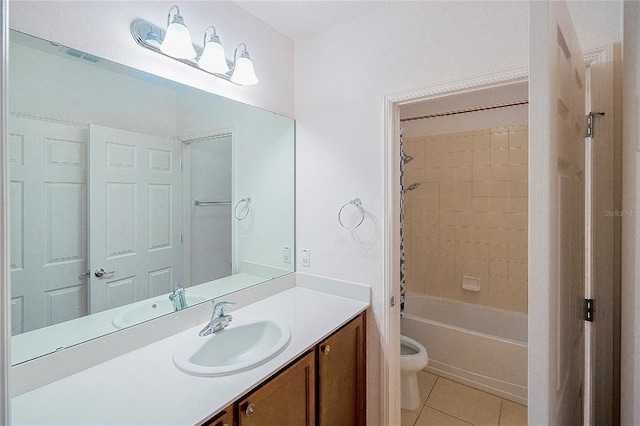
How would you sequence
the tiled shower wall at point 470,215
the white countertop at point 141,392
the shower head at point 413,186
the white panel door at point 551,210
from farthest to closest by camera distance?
the shower head at point 413,186, the tiled shower wall at point 470,215, the white countertop at point 141,392, the white panel door at point 551,210

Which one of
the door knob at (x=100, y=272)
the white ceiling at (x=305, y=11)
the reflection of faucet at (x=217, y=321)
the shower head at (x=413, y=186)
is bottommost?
the reflection of faucet at (x=217, y=321)

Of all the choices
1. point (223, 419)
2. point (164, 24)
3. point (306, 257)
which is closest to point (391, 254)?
point (306, 257)

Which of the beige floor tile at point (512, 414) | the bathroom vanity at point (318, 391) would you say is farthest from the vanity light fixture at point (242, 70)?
the beige floor tile at point (512, 414)

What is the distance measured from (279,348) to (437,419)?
1.44 m

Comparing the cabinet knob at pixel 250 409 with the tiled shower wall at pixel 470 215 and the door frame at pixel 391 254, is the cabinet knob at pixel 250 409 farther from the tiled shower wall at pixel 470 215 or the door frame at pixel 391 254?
the tiled shower wall at pixel 470 215

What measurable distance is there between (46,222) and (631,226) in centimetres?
177

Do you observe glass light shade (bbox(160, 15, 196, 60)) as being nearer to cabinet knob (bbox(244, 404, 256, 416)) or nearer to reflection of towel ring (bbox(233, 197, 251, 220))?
reflection of towel ring (bbox(233, 197, 251, 220))

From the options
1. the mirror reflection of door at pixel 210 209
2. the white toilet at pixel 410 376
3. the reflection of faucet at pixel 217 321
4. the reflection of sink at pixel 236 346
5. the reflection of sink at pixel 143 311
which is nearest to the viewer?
the reflection of sink at pixel 236 346

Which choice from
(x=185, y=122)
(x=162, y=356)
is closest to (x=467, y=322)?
(x=162, y=356)

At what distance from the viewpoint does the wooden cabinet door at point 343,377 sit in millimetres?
1354

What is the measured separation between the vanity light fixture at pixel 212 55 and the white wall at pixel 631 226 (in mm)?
1437

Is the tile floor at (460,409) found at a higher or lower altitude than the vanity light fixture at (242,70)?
lower

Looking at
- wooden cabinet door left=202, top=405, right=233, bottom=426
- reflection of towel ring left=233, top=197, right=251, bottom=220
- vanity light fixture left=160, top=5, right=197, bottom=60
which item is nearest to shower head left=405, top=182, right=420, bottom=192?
reflection of towel ring left=233, top=197, right=251, bottom=220

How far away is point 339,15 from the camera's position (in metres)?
1.68
